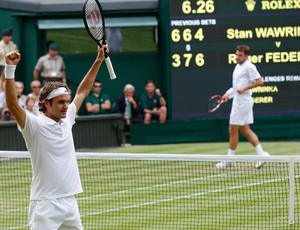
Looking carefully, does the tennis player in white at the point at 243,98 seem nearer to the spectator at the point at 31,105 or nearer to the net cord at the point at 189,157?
the spectator at the point at 31,105

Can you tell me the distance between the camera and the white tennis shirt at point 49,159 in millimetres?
7965

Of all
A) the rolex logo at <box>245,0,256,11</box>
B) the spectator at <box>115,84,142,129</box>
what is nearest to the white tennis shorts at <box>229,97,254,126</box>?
the rolex logo at <box>245,0,256,11</box>

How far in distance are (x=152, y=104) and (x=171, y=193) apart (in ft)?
26.9

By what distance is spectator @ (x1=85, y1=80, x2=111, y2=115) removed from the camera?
21.2 m

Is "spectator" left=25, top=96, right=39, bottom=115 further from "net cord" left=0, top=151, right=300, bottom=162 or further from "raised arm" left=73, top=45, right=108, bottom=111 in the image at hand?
"raised arm" left=73, top=45, right=108, bottom=111

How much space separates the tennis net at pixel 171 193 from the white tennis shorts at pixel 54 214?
8.27ft

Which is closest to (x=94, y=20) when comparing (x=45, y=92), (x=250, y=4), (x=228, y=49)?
(x=45, y=92)

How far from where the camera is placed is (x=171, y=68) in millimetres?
20391

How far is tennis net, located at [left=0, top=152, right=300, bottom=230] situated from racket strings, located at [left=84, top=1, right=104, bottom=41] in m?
1.72

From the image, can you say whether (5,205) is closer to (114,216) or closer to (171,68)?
(114,216)

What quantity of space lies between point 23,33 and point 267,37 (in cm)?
558

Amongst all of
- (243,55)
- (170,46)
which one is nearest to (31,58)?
(170,46)

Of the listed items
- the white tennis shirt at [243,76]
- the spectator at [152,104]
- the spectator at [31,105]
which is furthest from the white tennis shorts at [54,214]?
the spectator at [152,104]

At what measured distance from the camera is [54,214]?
7.89 meters
